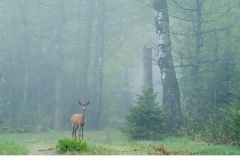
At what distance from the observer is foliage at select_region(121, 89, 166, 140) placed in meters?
15.5

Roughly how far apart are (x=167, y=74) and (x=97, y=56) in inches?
376

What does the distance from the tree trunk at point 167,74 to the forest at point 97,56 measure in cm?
4

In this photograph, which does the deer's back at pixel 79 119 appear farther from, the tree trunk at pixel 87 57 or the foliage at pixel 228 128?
the tree trunk at pixel 87 57

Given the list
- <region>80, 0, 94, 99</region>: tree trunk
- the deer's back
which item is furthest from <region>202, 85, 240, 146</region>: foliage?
<region>80, 0, 94, 99</region>: tree trunk

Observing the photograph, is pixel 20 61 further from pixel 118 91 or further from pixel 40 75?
pixel 118 91

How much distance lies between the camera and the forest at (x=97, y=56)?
736 inches

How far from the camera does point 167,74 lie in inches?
725

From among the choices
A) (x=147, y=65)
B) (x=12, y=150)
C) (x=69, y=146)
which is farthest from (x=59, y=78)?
(x=69, y=146)

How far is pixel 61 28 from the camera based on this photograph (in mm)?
25688

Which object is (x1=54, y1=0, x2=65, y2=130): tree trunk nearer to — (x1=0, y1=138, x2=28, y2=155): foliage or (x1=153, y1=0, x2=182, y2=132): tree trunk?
(x1=153, y1=0, x2=182, y2=132): tree trunk

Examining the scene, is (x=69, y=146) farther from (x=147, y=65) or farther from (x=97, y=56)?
(x=97, y=56)

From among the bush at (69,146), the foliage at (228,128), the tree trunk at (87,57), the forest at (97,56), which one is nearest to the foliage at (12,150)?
the bush at (69,146)

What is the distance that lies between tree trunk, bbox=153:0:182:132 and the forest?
40 mm
